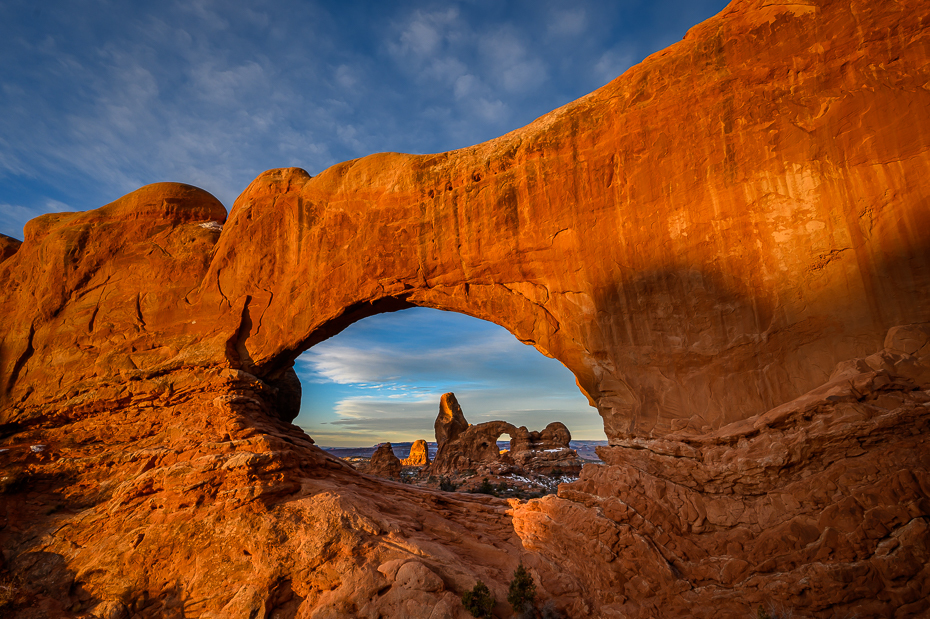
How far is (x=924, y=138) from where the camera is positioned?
27.2ft

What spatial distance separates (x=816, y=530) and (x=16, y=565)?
659 inches

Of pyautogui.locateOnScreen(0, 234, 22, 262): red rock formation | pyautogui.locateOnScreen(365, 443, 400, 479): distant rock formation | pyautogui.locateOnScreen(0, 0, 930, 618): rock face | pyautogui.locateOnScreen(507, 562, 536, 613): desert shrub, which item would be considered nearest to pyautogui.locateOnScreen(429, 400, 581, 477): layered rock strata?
pyautogui.locateOnScreen(365, 443, 400, 479): distant rock formation

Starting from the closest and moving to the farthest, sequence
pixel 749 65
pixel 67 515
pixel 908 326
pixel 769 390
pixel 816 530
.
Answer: pixel 816 530, pixel 908 326, pixel 769 390, pixel 749 65, pixel 67 515

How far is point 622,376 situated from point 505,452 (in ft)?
114

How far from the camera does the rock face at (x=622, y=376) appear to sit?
26.2ft

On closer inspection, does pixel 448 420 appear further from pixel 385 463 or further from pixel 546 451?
pixel 546 451

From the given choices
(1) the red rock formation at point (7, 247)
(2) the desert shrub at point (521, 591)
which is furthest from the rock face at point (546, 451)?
(1) the red rock formation at point (7, 247)

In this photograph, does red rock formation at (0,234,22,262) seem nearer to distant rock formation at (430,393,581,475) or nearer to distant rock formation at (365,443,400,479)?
distant rock formation at (365,443,400,479)

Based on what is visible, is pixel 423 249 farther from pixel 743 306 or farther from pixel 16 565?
pixel 16 565

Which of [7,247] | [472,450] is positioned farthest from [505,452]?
[7,247]

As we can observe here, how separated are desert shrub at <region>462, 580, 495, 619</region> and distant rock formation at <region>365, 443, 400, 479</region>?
1275 inches

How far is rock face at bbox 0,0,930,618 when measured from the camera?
26.2 feet

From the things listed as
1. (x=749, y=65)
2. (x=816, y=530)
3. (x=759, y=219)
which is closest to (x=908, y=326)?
(x=759, y=219)

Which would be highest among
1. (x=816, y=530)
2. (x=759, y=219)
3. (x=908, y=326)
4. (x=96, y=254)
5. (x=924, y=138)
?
(x=96, y=254)
